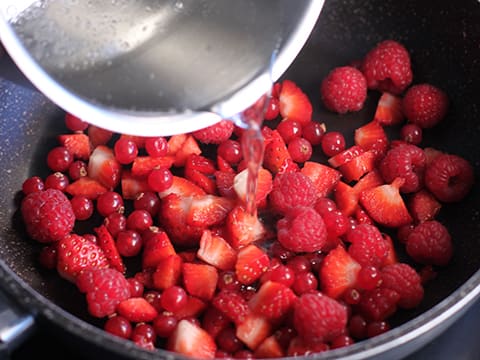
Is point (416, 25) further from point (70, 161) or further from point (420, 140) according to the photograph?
point (70, 161)

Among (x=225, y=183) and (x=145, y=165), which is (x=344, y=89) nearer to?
(x=225, y=183)

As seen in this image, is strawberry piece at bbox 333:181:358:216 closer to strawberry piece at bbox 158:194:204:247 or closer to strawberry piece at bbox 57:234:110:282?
strawberry piece at bbox 158:194:204:247

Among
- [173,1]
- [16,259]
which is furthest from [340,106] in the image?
[16,259]

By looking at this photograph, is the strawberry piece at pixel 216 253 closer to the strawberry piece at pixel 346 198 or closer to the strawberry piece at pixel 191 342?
the strawberry piece at pixel 191 342

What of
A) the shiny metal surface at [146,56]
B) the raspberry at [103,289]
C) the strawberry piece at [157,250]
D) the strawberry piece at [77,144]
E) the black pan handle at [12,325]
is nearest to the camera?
the black pan handle at [12,325]

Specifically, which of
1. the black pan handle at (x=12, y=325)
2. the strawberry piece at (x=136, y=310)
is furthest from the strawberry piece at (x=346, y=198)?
the black pan handle at (x=12, y=325)

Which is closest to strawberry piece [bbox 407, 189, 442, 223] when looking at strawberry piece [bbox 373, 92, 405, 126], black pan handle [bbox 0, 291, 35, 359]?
strawberry piece [bbox 373, 92, 405, 126]

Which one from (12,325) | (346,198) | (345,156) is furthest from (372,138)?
(12,325)
